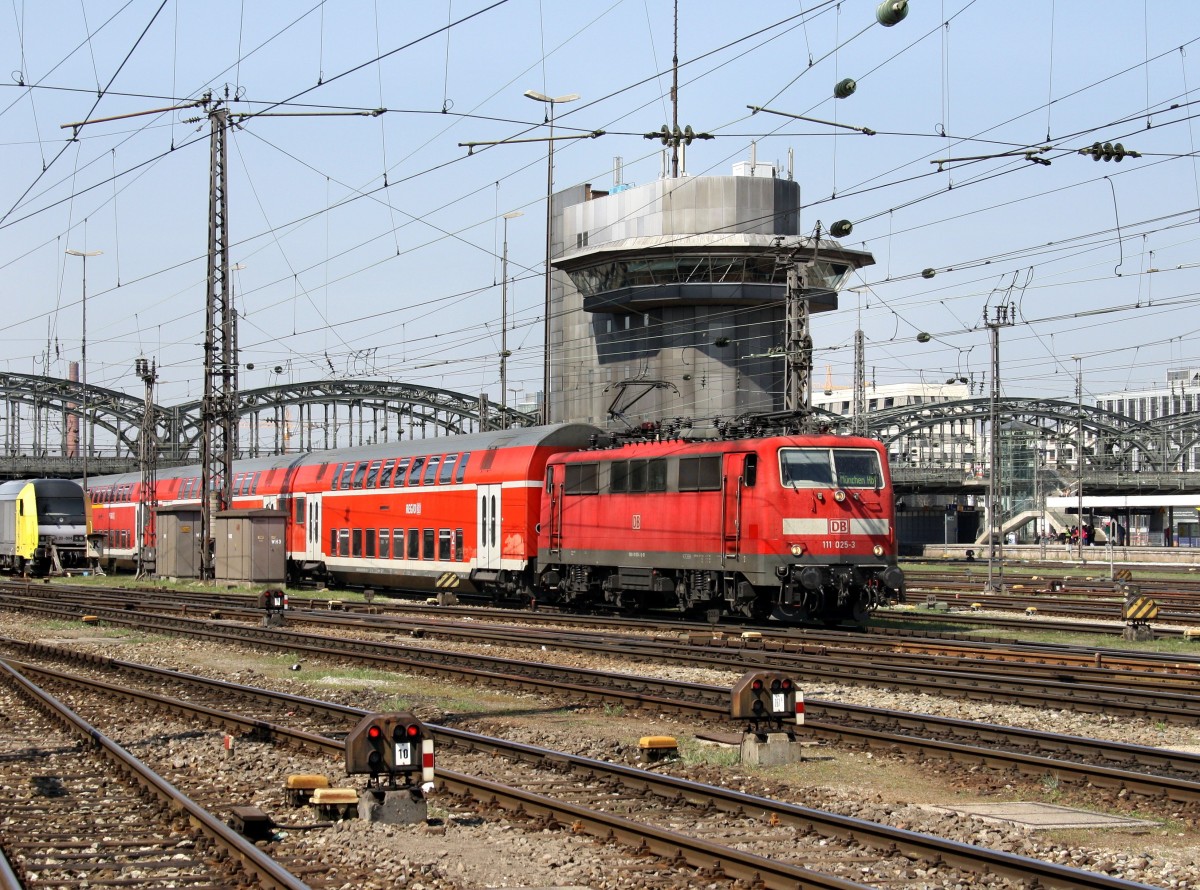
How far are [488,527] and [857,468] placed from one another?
12278mm

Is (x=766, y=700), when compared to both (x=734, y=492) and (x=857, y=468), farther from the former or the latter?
(x=857, y=468)

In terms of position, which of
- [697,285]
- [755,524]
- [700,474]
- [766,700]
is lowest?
[766,700]

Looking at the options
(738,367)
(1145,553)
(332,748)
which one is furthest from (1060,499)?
(332,748)

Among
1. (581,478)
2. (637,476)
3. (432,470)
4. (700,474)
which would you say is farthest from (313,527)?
(700,474)

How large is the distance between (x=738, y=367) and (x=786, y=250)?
38.7m

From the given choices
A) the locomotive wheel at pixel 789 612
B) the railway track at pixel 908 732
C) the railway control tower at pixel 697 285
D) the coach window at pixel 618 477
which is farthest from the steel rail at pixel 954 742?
the railway control tower at pixel 697 285

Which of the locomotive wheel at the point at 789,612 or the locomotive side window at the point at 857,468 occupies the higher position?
the locomotive side window at the point at 857,468

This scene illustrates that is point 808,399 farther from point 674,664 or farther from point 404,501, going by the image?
point 674,664

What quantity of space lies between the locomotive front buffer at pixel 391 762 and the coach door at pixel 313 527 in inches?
1403

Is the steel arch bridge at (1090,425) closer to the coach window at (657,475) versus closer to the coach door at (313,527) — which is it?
the coach door at (313,527)

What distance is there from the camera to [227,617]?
34.3 meters

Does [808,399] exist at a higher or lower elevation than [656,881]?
higher

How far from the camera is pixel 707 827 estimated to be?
426 inches

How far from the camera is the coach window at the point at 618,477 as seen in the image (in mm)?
31266
